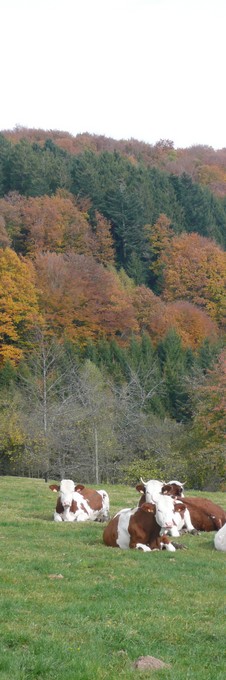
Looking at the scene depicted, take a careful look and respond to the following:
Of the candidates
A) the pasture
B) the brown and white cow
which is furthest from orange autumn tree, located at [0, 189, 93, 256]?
the pasture

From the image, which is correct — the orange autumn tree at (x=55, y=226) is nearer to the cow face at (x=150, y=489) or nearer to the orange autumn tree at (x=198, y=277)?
the orange autumn tree at (x=198, y=277)

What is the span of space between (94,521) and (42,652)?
39.6ft

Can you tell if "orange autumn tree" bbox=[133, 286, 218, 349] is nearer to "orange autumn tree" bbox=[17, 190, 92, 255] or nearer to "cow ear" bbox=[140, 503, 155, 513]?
"orange autumn tree" bbox=[17, 190, 92, 255]

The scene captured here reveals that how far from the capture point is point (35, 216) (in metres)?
103

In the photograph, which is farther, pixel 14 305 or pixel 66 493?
pixel 14 305

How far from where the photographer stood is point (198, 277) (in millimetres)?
99875

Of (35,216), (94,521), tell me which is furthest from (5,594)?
(35,216)

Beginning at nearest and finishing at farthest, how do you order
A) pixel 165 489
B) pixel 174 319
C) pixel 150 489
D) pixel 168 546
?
pixel 168 546, pixel 150 489, pixel 165 489, pixel 174 319

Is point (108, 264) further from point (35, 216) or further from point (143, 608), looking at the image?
point (143, 608)

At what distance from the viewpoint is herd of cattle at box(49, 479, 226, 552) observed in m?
14.4

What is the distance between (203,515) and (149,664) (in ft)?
34.8

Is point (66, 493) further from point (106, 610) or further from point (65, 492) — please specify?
point (106, 610)

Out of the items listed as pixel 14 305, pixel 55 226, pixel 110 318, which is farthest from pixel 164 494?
pixel 55 226

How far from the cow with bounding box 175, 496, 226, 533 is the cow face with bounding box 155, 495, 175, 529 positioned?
3062 mm
